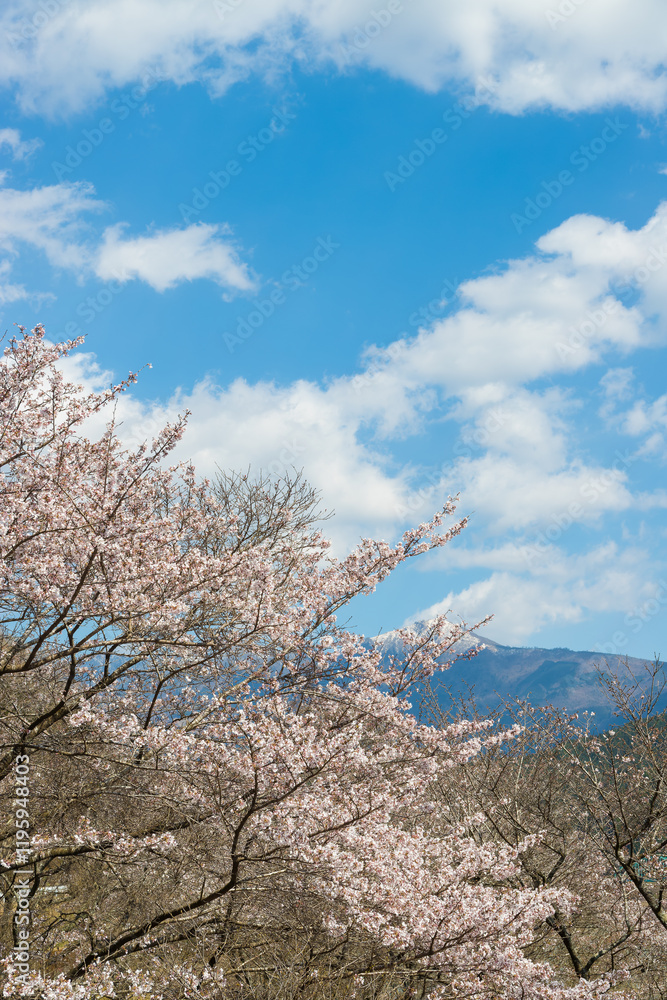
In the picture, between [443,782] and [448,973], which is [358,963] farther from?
[443,782]

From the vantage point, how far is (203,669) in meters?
6.75

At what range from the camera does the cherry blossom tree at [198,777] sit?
5523 mm

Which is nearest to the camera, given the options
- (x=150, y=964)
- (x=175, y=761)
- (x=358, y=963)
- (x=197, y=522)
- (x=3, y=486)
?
(x=175, y=761)

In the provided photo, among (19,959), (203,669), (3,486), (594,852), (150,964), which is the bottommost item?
(594,852)

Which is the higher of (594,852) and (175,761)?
(175,761)

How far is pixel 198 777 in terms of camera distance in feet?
20.3

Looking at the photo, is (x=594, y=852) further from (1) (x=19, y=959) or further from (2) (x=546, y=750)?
(1) (x=19, y=959)

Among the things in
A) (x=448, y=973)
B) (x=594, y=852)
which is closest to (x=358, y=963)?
(x=448, y=973)

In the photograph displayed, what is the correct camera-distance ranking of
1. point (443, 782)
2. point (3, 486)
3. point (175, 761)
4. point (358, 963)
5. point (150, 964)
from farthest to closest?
1. point (443, 782)
2. point (150, 964)
3. point (358, 963)
4. point (3, 486)
5. point (175, 761)

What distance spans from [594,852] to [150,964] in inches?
335

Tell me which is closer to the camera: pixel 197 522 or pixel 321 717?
pixel 321 717

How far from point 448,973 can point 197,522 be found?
6055 mm

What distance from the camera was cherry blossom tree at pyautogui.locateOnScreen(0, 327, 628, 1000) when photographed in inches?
217

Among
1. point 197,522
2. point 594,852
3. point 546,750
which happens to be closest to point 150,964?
point 197,522
